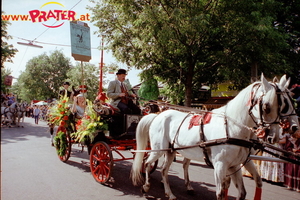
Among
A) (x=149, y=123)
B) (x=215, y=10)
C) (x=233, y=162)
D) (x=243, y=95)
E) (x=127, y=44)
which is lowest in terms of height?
(x=233, y=162)

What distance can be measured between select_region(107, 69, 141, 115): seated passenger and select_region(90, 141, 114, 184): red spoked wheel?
949 millimetres

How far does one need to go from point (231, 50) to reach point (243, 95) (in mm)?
6989

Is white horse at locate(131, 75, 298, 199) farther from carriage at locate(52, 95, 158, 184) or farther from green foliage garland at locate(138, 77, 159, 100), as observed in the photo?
green foliage garland at locate(138, 77, 159, 100)

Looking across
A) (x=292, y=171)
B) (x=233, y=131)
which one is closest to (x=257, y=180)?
(x=233, y=131)

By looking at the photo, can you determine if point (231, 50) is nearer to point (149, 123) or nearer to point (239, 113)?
point (149, 123)

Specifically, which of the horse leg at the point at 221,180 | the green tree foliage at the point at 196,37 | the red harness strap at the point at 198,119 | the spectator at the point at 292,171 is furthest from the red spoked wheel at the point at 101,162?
the green tree foliage at the point at 196,37

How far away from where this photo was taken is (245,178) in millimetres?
5754

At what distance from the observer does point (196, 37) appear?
9375mm

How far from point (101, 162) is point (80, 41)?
326 cm

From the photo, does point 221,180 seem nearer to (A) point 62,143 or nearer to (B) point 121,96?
(B) point 121,96

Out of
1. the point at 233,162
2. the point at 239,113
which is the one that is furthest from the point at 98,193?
the point at 239,113

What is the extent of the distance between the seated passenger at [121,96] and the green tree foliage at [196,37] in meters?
4.02

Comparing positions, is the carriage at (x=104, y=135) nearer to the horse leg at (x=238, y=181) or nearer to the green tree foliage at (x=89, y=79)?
the horse leg at (x=238, y=181)

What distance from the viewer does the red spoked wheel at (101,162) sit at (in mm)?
4567
